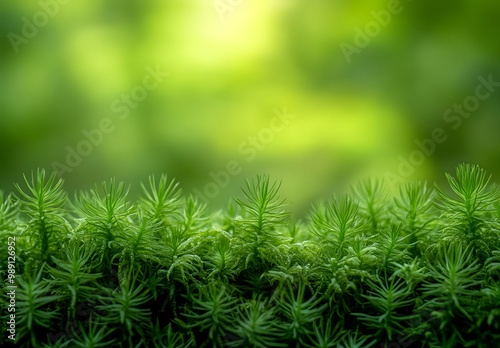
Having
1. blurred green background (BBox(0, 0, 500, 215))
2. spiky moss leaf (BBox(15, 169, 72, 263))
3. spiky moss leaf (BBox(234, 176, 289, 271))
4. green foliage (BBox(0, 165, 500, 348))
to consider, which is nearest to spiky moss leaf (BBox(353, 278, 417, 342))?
green foliage (BBox(0, 165, 500, 348))

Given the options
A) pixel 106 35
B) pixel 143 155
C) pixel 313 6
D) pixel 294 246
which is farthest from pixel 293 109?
pixel 294 246

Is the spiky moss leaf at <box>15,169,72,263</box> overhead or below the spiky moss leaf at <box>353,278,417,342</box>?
overhead

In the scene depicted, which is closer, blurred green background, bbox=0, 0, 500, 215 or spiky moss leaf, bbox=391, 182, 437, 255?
spiky moss leaf, bbox=391, 182, 437, 255

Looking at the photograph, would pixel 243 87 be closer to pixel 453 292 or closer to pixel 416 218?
pixel 416 218

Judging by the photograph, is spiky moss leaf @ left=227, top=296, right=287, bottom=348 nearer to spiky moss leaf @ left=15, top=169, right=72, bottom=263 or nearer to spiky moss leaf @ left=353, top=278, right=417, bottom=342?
spiky moss leaf @ left=353, top=278, right=417, bottom=342

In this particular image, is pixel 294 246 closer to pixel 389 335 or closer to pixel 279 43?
pixel 389 335

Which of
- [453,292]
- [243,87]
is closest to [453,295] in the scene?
[453,292]

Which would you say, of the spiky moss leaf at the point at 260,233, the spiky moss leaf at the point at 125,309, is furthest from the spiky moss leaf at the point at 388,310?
the spiky moss leaf at the point at 125,309
